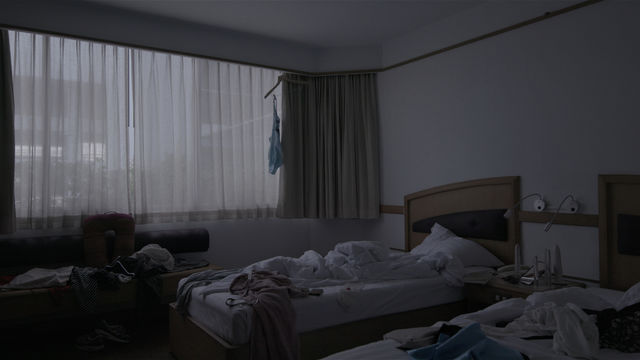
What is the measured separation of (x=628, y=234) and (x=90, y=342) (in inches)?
151

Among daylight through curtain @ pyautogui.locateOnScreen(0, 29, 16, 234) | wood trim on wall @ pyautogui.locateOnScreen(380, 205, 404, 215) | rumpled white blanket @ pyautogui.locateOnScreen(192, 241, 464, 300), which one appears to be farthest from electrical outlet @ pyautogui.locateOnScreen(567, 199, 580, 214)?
daylight through curtain @ pyautogui.locateOnScreen(0, 29, 16, 234)

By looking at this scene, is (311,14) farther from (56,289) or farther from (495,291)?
(56,289)

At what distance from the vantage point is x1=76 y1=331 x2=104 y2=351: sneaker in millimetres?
3229

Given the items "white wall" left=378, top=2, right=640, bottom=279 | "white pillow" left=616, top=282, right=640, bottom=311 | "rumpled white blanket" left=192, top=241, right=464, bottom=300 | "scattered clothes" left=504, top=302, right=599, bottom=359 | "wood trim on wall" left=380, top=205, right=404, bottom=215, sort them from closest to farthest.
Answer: "scattered clothes" left=504, top=302, right=599, bottom=359
"white pillow" left=616, top=282, right=640, bottom=311
"white wall" left=378, top=2, right=640, bottom=279
"rumpled white blanket" left=192, top=241, right=464, bottom=300
"wood trim on wall" left=380, top=205, right=404, bottom=215

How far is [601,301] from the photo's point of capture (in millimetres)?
2307

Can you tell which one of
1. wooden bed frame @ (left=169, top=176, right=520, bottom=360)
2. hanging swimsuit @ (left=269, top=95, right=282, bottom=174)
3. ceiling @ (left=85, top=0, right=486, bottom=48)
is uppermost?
ceiling @ (left=85, top=0, right=486, bottom=48)

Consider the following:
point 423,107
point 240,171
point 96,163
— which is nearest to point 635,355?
point 423,107

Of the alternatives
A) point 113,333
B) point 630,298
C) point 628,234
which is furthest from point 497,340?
point 113,333

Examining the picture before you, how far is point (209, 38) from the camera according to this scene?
4.43m

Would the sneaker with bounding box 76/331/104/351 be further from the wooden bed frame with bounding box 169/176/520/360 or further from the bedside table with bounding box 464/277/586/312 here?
the bedside table with bounding box 464/277/586/312

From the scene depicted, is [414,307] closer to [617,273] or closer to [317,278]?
[317,278]

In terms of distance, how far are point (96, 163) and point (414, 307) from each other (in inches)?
119

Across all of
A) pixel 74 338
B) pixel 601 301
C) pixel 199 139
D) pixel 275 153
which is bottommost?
pixel 74 338

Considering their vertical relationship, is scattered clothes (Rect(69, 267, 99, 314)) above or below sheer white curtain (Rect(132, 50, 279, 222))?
→ below
